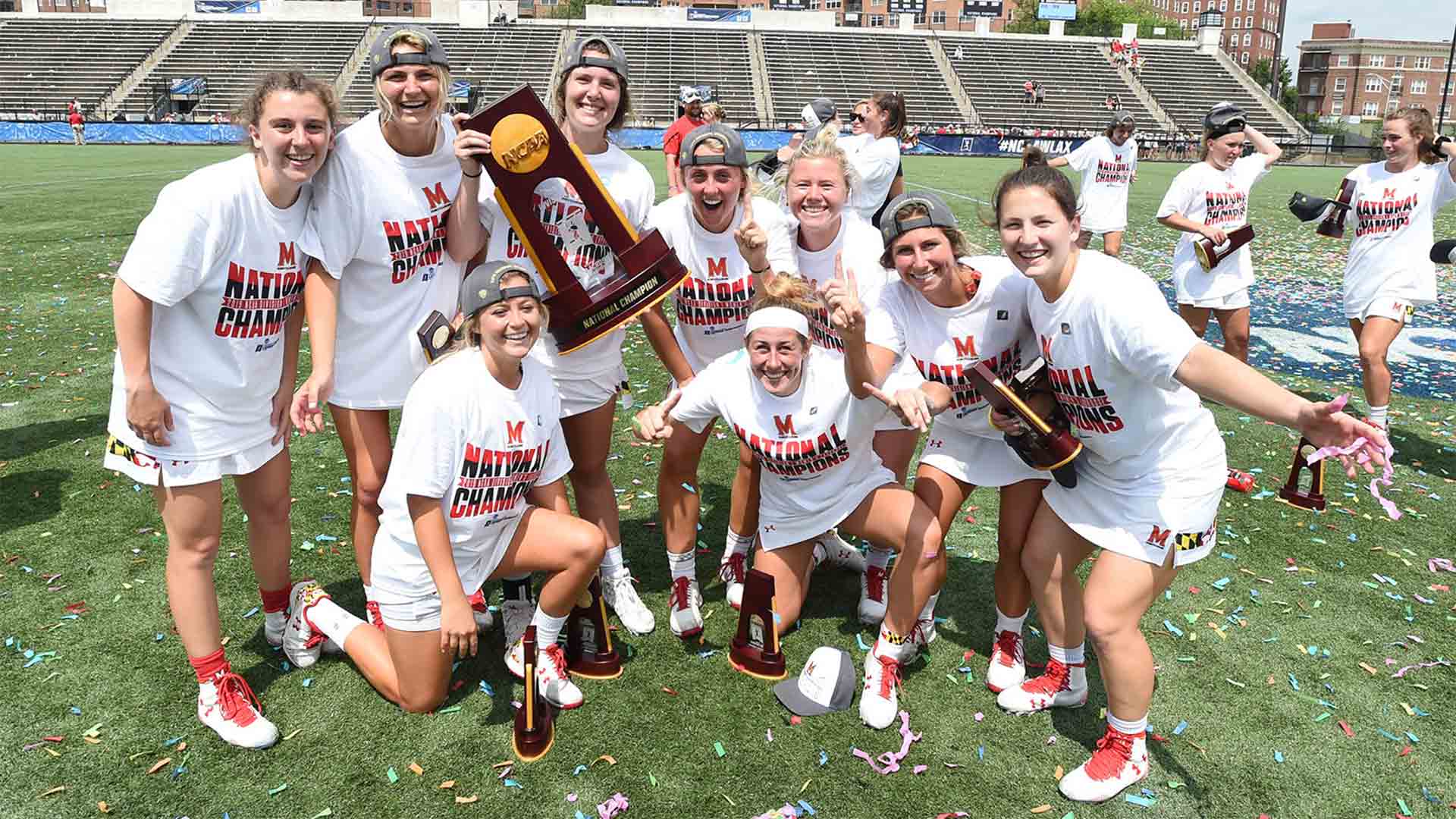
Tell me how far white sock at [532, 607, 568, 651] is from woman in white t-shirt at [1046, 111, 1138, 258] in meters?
8.88

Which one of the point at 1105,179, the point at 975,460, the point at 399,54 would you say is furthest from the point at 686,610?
the point at 1105,179

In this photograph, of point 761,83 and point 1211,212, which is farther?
point 761,83

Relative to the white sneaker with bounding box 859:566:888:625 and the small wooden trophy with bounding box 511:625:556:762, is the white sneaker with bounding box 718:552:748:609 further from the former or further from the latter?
the small wooden trophy with bounding box 511:625:556:762

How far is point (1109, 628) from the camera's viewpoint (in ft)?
9.41

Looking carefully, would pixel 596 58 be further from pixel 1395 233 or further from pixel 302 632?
pixel 1395 233

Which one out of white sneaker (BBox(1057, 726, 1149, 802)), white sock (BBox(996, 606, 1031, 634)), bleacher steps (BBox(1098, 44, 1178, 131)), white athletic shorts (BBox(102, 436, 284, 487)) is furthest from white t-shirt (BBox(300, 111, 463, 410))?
bleacher steps (BBox(1098, 44, 1178, 131))

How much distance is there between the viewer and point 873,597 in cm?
404

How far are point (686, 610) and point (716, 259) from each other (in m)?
1.47

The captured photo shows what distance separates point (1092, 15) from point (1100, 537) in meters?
96.8

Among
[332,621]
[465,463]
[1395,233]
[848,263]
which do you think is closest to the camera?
[465,463]

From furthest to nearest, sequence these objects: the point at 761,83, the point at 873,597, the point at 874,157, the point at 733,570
Answer: the point at 761,83 < the point at 874,157 < the point at 733,570 < the point at 873,597

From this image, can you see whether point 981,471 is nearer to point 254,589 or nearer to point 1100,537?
point 1100,537

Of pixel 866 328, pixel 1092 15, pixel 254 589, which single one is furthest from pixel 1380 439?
pixel 1092 15

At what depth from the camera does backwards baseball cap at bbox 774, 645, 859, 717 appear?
133 inches
